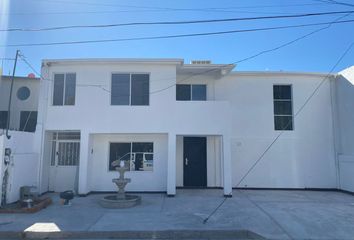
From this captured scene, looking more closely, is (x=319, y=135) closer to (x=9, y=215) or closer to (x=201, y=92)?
(x=201, y=92)

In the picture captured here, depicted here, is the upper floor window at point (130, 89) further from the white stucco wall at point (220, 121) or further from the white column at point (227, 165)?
Result: the white column at point (227, 165)

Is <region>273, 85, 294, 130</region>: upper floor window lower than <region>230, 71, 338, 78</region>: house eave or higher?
lower

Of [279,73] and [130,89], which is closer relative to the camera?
[130,89]

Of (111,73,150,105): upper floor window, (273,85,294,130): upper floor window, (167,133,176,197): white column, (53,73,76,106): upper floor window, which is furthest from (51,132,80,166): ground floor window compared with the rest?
(273,85,294,130): upper floor window

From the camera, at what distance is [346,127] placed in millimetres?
13727

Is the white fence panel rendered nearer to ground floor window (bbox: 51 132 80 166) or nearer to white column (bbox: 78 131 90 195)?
white column (bbox: 78 131 90 195)

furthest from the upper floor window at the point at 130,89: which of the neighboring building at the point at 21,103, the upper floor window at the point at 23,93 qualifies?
the upper floor window at the point at 23,93

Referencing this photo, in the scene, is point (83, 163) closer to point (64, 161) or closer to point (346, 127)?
point (64, 161)

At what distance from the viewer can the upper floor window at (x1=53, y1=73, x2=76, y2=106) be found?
12703 millimetres

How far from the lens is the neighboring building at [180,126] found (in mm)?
12328

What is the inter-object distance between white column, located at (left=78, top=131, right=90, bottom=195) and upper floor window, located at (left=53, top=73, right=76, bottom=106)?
1.67 m

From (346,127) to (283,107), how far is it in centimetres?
298

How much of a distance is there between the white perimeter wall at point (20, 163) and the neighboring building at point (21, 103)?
2.84m

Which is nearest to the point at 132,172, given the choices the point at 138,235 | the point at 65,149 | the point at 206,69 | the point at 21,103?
the point at 65,149
